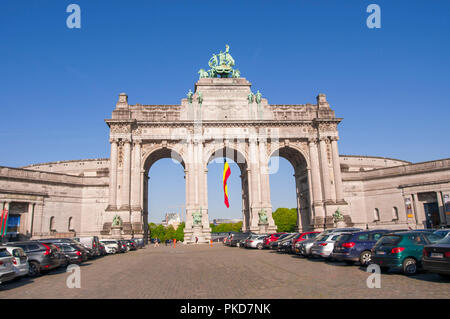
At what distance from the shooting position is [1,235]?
3941 cm

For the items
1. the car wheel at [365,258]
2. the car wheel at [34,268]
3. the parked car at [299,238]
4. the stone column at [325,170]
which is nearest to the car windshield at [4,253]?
the car wheel at [34,268]

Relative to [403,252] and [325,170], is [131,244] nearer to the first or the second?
[325,170]

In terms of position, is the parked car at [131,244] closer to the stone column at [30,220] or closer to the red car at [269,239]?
the red car at [269,239]

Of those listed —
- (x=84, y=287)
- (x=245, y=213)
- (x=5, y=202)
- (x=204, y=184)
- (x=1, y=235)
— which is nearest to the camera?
(x=84, y=287)

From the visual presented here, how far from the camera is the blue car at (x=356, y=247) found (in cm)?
1588

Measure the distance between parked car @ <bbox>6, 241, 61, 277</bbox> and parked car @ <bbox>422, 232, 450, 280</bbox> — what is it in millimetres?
15141

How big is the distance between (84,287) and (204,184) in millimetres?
34991

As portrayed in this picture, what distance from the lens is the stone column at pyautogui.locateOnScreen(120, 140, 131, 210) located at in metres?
44.5

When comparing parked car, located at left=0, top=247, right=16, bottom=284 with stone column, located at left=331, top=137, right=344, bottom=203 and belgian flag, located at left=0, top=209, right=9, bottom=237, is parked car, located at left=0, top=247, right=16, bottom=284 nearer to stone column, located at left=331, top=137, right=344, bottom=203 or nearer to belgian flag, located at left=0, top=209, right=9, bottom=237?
belgian flag, located at left=0, top=209, right=9, bottom=237

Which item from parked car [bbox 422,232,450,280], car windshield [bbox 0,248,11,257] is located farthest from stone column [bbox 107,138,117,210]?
parked car [bbox 422,232,450,280]

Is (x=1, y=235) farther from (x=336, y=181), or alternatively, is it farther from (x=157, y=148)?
(x=336, y=181)

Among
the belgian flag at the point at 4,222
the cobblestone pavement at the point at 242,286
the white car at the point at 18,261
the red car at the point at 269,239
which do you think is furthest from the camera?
the belgian flag at the point at 4,222

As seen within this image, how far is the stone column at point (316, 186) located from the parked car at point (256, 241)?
54.5 feet
